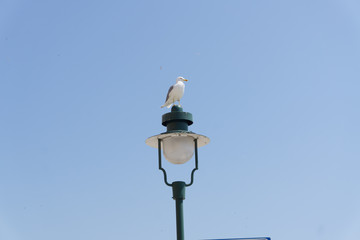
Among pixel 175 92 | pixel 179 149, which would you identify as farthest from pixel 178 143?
pixel 175 92

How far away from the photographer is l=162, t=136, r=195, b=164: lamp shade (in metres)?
7.30

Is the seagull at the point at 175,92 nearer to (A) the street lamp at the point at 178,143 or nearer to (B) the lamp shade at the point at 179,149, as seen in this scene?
(A) the street lamp at the point at 178,143

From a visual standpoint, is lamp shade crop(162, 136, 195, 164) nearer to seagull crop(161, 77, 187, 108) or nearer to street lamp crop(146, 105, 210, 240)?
street lamp crop(146, 105, 210, 240)

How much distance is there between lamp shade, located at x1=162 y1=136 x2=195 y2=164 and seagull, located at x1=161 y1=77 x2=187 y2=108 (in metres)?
2.22

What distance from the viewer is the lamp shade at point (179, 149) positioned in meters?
7.30

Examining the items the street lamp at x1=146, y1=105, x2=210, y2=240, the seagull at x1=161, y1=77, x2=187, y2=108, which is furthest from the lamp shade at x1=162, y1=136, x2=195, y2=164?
the seagull at x1=161, y1=77, x2=187, y2=108

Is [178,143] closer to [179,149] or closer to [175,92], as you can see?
[179,149]

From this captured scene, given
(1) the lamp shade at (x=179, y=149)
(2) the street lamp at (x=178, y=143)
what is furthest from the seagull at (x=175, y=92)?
(1) the lamp shade at (x=179, y=149)

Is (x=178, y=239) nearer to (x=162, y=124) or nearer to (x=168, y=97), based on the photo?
(x=162, y=124)

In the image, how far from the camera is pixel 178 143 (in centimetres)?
731

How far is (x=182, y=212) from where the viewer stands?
7.05m

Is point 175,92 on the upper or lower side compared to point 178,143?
upper

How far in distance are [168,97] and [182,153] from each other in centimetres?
250

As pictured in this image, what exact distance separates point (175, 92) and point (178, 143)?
7.50 feet
